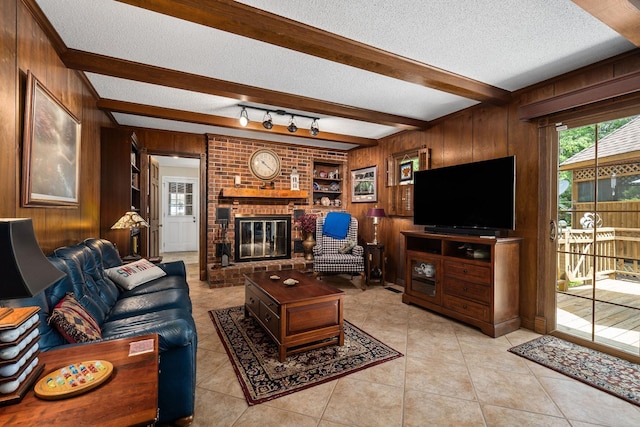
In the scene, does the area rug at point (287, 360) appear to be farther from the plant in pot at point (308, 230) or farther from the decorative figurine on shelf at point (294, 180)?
the decorative figurine on shelf at point (294, 180)

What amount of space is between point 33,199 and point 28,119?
0.49 metres

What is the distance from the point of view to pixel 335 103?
11.3 feet

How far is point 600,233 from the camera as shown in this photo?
2.52m

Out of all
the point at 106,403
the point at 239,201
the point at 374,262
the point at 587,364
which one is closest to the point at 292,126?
the point at 239,201

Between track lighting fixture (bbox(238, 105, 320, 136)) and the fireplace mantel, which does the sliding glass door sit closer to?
track lighting fixture (bbox(238, 105, 320, 136))

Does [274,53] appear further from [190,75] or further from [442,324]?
[442,324]

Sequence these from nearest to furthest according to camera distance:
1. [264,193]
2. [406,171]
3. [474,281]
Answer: [474,281]
[406,171]
[264,193]

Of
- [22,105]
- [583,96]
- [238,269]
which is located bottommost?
[238,269]

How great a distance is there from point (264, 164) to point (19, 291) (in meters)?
4.41

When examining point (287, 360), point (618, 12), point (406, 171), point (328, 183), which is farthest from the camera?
point (328, 183)

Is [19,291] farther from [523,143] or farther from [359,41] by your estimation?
[523,143]

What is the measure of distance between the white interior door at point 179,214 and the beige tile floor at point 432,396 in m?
5.65

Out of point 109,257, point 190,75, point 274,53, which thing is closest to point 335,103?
point 274,53

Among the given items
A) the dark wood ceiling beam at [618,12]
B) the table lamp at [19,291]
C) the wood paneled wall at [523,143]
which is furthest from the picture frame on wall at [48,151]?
the wood paneled wall at [523,143]
